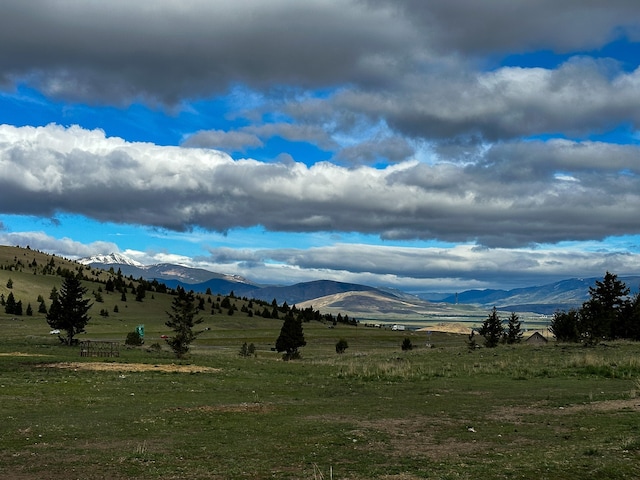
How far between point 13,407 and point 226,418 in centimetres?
989

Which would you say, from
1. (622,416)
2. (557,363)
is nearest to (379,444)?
(622,416)

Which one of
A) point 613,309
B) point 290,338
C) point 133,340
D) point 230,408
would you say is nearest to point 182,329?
point 133,340

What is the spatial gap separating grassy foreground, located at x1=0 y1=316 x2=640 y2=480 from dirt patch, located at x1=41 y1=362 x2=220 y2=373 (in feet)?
1.15

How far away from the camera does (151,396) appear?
2995cm

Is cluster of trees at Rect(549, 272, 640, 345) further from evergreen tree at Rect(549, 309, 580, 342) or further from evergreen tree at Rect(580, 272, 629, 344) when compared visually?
evergreen tree at Rect(549, 309, 580, 342)

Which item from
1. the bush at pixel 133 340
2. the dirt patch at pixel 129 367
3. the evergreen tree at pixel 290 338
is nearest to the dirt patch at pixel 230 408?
the dirt patch at pixel 129 367

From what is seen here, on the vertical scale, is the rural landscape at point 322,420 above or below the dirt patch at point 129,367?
above

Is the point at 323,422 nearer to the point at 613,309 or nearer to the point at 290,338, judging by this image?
the point at 290,338

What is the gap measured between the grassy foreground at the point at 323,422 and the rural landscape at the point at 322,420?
0.25 feet

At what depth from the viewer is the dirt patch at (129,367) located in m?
42.7

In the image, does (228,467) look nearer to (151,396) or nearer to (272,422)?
(272,422)

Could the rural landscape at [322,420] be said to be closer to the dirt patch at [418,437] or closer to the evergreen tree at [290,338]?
the dirt patch at [418,437]

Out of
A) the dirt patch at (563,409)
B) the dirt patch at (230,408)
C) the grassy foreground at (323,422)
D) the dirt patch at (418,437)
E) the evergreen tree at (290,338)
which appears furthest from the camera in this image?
the evergreen tree at (290,338)

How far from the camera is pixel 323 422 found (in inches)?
867
